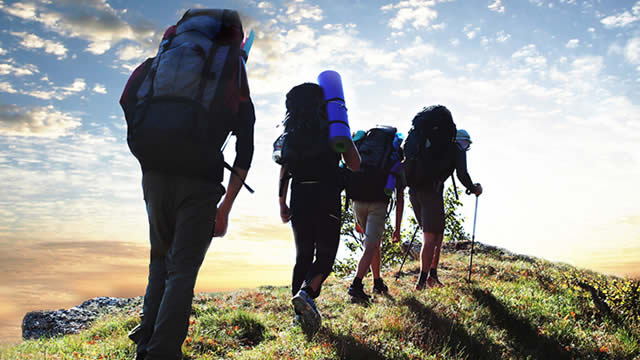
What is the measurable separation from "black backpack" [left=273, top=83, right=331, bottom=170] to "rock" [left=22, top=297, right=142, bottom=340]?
28.2 ft

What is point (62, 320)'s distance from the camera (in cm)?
1098

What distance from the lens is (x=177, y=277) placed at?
2969mm

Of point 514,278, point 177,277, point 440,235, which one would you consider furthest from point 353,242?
point 177,277

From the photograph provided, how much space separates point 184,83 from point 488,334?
462 cm

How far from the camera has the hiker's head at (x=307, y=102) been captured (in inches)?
185

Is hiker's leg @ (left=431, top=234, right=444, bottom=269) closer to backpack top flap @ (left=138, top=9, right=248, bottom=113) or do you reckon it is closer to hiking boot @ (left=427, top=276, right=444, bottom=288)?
hiking boot @ (left=427, top=276, right=444, bottom=288)

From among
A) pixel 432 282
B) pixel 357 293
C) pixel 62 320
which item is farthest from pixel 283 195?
pixel 62 320

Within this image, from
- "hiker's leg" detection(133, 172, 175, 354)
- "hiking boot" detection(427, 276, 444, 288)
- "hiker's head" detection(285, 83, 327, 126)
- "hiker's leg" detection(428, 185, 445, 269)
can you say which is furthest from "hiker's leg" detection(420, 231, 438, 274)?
"hiker's leg" detection(133, 172, 175, 354)

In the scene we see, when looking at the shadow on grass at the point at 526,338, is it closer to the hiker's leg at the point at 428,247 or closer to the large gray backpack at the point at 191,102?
the hiker's leg at the point at 428,247

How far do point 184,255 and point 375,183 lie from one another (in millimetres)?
3963

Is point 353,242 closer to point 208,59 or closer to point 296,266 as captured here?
point 296,266

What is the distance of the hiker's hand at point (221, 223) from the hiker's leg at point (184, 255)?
133mm

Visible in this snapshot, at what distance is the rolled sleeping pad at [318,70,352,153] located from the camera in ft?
14.4

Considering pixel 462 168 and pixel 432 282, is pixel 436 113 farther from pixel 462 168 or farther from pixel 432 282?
pixel 432 282
